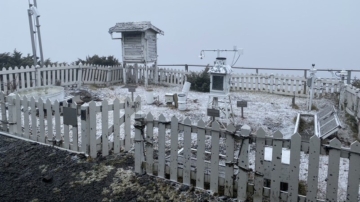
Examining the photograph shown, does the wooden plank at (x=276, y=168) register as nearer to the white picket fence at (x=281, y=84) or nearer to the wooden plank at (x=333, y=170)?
the wooden plank at (x=333, y=170)

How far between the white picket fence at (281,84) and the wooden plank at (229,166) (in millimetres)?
9213

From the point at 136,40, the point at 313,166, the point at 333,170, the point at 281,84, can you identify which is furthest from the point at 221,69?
the point at 136,40

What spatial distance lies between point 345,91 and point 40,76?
1009 cm

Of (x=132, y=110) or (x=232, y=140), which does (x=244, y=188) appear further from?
(x=132, y=110)

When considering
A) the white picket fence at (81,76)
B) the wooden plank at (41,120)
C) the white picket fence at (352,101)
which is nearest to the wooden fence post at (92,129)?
the wooden plank at (41,120)

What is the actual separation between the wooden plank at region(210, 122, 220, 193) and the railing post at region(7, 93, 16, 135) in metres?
4.12

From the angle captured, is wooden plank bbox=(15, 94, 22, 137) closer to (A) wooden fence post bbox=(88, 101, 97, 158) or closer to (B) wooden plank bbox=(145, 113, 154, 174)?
(A) wooden fence post bbox=(88, 101, 97, 158)

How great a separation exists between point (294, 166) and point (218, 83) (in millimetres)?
3905

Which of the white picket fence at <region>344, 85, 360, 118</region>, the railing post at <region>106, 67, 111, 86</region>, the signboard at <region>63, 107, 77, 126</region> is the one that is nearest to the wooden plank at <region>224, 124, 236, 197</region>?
the signboard at <region>63, 107, 77, 126</region>

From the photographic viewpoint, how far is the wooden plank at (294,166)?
343 cm

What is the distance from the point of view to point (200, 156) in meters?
4.04

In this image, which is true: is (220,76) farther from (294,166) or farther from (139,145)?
(294,166)

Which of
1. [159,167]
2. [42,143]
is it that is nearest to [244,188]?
[159,167]

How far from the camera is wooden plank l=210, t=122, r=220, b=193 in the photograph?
3.91 metres
